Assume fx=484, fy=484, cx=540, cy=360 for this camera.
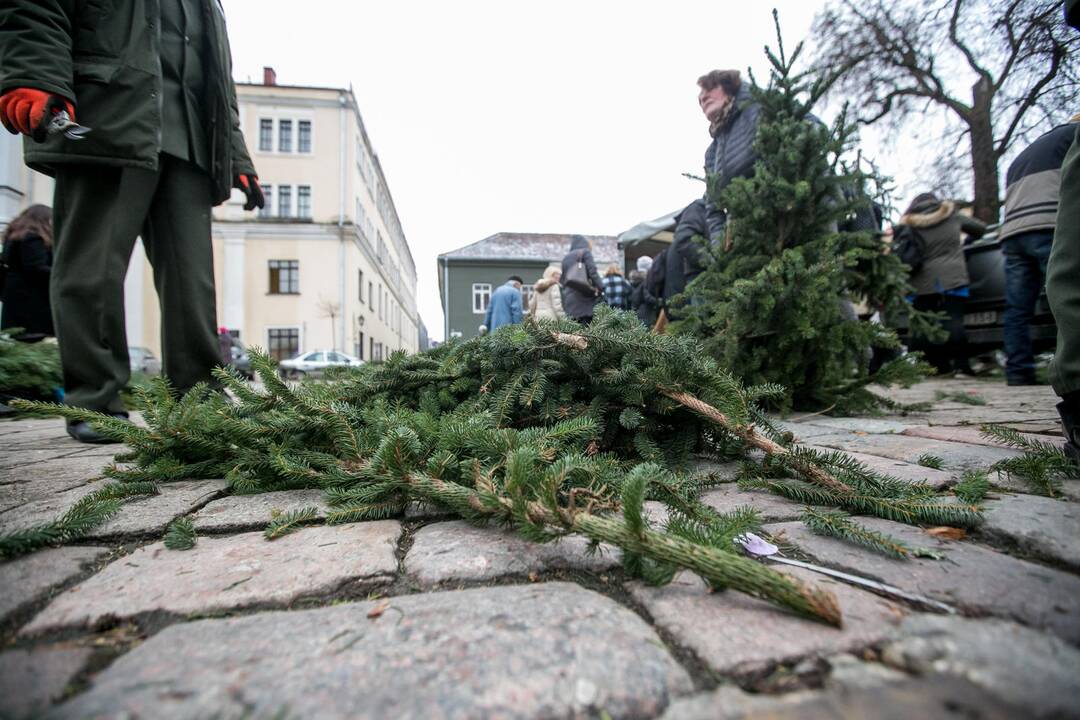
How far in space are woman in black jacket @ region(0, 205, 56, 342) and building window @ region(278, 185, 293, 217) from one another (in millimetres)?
24018

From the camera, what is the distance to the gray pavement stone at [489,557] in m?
0.86

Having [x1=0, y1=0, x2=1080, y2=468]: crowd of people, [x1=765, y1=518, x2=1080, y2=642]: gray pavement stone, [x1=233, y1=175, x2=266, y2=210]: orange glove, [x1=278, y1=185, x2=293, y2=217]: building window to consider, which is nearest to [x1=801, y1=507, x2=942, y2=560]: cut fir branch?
[x1=765, y1=518, x2=1080, y2=642]: gray pavement stone

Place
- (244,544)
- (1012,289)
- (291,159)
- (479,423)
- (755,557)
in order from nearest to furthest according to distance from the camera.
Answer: (755,557) < (244,544) < (479,423) < (1012,289) < (291,159)

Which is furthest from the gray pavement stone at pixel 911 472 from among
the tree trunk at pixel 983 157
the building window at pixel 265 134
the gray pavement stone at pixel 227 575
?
the building window at pixel 265 134

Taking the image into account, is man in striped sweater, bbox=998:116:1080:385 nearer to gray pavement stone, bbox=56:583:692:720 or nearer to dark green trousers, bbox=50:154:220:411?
gray pavement stone, bbox=56:583:692:720

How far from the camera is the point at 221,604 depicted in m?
0.76

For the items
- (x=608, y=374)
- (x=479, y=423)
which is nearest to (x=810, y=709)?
(x=479, y=423)

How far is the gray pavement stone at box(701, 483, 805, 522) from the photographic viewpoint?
1165mm

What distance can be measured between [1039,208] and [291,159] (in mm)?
29642

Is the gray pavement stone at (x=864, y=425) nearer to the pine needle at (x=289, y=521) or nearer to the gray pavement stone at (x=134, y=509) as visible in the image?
the pine needle at (x=289, y=521)

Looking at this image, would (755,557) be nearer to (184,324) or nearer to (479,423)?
(479,423)

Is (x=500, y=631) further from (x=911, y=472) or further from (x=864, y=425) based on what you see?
(x=864, y=425)

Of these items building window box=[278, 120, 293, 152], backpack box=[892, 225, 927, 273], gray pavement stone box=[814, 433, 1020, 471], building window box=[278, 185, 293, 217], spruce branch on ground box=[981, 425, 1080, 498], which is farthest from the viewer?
building window box=[278, 120, 293, 152]

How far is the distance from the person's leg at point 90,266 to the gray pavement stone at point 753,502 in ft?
8.95
